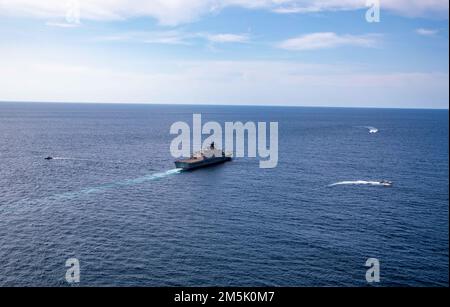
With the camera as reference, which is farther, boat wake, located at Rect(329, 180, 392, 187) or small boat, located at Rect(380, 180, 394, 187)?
boat wake, located at Rect(329, 180, 392, 187)

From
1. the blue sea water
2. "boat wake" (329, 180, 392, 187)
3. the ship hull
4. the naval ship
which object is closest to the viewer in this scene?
the blue sea water

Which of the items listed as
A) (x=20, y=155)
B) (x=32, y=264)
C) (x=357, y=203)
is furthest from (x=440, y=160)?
(x=20, y=155)

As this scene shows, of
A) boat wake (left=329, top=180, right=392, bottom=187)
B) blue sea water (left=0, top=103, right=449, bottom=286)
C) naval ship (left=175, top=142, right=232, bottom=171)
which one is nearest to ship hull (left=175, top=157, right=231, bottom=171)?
naval ship (left=175, top=142, right=232, bottom=171)

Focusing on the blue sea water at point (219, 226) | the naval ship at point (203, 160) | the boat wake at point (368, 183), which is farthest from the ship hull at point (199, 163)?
the boat wake at point (368, 183)

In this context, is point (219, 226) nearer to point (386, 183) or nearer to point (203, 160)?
point (386, 183)

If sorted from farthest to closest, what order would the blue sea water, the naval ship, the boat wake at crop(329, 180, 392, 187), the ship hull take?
the naval ship < the ship hull < the boat wake at crop(329, 180, 392, 187) < the blue sea water

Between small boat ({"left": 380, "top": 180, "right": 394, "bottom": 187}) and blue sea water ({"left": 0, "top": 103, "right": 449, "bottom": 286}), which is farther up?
small boat ({"left": 380, "top": 180, "right": 394, "bottom": 187})

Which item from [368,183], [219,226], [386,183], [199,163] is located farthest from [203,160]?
[219,226]

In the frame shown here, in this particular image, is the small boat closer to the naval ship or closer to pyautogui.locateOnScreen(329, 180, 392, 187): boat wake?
pyautogui.locateOnScreen(329, 180, 392, 187): boat wake
